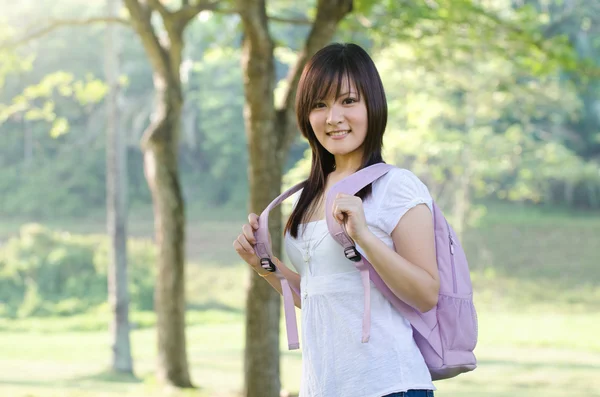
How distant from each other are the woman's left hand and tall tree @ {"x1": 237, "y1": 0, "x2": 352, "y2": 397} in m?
4.21

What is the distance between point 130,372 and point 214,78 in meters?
24.2

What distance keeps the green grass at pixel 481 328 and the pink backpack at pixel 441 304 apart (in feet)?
20.2

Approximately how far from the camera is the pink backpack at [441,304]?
6.19ft

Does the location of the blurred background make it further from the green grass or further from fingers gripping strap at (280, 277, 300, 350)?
fingers gripping strap at (280, 277, 300, 350)

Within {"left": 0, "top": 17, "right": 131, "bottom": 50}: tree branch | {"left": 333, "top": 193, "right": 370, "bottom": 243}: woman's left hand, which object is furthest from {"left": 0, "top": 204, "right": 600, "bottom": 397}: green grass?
{"left": 333, "top": 193, "right": 370, "bottom": 243}: woman's left hand

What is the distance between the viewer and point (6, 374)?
10.9m

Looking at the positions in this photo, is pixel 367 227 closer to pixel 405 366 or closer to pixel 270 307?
pixel 405 366

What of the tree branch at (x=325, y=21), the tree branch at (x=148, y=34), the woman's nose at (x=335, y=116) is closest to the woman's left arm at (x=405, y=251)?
the woman's nose at (x=335, y=116)

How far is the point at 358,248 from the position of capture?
1.86m

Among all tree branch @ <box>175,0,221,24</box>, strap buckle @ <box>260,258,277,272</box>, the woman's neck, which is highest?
tree branch @ <box>175,0,221,24</box>

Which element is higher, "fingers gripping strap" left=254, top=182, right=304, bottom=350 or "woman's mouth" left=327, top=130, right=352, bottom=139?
"woman's mouth" left=327, top=130, right=352, bottom=139

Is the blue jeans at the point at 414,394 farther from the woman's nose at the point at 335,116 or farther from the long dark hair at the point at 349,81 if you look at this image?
the woman's nose at the point at 335,116

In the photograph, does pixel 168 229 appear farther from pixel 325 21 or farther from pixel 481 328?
pixel 481 328

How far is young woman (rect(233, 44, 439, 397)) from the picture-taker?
1.85 m
